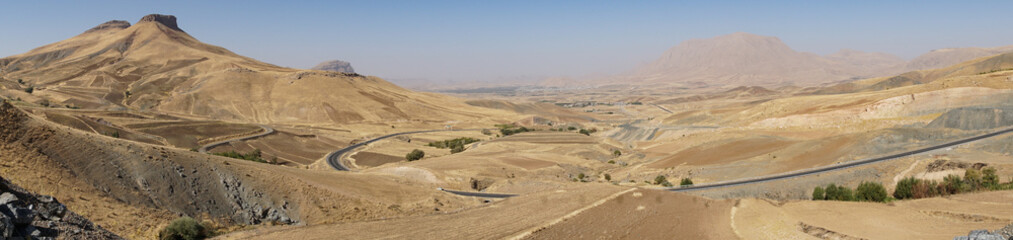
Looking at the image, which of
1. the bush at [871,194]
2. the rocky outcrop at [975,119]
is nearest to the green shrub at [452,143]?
the bush at [871,194]

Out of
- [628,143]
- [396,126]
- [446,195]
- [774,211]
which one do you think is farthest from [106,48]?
[774,211]

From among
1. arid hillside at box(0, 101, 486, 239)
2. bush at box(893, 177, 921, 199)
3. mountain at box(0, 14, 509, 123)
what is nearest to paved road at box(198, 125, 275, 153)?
mountain at box(0, 14, 509, 123)

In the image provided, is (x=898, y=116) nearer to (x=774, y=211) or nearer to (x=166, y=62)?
(x=774, y=211)

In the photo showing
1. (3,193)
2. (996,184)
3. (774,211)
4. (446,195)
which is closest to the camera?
(3,193)

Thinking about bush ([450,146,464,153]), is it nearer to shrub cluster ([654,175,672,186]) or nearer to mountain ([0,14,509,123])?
shrub cluster ([654,175,672,186])

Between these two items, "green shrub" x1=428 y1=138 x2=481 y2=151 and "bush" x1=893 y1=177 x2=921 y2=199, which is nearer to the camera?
"bush" x1=893 y1=177 x2=921 y2=199
